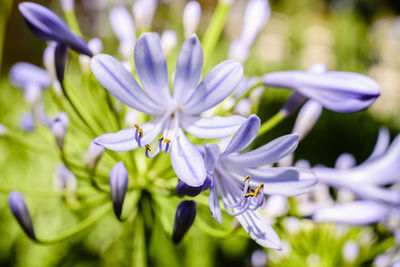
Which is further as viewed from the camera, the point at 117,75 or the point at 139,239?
the point at 139,239

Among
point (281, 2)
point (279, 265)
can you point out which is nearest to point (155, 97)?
point (279, 265)

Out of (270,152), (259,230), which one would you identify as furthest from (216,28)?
(259,230)

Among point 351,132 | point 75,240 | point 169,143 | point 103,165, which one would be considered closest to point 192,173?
point 169,143

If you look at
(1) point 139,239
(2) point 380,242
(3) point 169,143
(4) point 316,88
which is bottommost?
(2) point 380,242

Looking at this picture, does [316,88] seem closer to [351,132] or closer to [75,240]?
[75,240]

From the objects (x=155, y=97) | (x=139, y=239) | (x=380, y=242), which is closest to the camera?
(x=155, y=97)

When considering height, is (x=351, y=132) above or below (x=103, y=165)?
below

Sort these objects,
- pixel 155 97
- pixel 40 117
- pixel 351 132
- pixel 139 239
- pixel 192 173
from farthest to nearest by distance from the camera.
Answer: pixel 351 132 < pixel 40 117 < pixel 139 239 < pixel 155 97 < pixel 192 173

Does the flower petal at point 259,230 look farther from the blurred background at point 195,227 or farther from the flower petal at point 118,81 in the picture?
the flower petal at point 118,81
